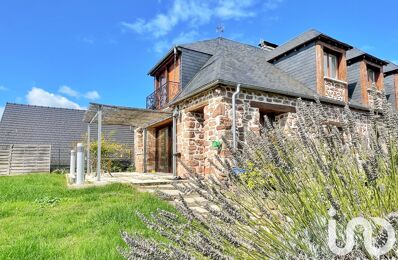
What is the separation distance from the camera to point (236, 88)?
25.3 ft

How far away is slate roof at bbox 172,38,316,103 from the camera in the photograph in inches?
322

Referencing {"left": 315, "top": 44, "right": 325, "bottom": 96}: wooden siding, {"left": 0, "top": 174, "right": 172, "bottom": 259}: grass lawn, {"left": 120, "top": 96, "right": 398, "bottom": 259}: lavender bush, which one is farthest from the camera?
{"left": 315, "top": 44, "right": 325, "bottom": 96}: wooden siding

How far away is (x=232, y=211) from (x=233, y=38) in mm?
12974

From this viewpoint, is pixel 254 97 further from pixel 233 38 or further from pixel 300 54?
pixel 233 38

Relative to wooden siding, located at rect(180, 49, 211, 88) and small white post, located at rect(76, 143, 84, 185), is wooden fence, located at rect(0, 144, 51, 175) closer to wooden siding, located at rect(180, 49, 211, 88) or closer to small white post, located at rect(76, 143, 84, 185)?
small white post, located at rect(76, 143, 84, 185)

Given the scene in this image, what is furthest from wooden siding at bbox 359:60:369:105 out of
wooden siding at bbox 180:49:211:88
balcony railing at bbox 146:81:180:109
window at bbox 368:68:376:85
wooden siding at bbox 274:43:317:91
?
balcony railing at bbox 146:81:180:109

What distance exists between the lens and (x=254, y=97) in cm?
812

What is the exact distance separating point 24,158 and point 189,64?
10020 mm

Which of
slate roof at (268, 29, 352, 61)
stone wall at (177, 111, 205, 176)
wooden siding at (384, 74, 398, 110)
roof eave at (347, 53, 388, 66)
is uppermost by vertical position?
slate roof at (268, 29, 352, 61)

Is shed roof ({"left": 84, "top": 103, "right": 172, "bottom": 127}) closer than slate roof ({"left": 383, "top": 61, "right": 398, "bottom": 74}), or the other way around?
shed roof ({"left": 84, "top": 103, "right": 172, "bottom": 127})

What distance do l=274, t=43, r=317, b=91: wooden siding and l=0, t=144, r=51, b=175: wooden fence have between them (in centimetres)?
1253

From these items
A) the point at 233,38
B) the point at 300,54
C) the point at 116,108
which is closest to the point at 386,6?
the point at 300,54

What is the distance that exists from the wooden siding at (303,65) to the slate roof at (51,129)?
10.4 m

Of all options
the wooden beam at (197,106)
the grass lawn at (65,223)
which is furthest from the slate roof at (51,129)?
the grass lawn at (65,223)
